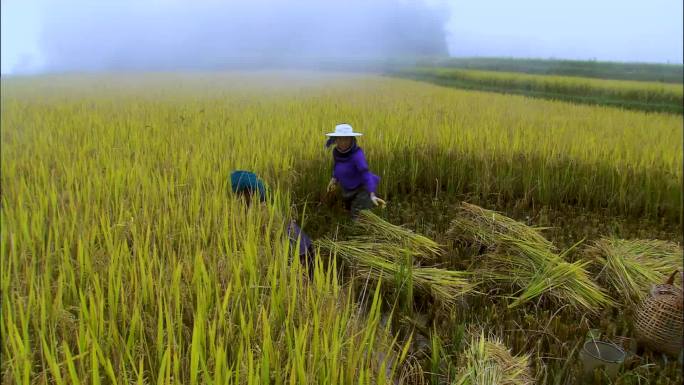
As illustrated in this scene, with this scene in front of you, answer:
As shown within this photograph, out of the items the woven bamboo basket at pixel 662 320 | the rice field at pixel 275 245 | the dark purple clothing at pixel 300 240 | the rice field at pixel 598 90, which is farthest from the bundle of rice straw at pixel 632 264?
the rice field at pixel 598 90

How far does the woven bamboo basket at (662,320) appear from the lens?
1731 mm

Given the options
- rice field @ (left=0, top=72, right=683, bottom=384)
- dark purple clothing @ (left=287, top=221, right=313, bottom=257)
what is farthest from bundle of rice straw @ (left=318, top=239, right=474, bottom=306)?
dark purple clothing @ (left=287, top=221, right=313, bottom=257)

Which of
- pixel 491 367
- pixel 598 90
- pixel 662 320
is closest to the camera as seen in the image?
pixel 491 367

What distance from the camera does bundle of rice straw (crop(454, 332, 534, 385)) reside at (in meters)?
1.30

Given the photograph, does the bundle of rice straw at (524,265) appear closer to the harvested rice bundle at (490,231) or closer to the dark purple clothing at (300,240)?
the harvested rice bundle at (490,231)

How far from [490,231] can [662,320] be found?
95cm

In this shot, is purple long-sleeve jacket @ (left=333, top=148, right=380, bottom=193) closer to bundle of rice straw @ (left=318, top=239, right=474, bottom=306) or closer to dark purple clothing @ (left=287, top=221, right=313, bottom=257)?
bundle of rice straw @ (left=318, top=239, right=474, bottom=306)

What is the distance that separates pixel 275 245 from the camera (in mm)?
1512

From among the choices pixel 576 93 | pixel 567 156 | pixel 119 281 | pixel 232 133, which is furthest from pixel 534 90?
pixel 119 281

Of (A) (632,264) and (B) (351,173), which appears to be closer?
(A) (632,264)

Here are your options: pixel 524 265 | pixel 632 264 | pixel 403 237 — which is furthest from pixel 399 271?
pixel 632 264

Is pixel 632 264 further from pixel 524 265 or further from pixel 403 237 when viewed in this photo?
pixel 403 237

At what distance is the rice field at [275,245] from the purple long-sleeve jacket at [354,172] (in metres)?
0.25

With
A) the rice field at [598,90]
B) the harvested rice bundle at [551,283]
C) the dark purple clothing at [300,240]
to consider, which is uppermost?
the rice field at [598,90]
